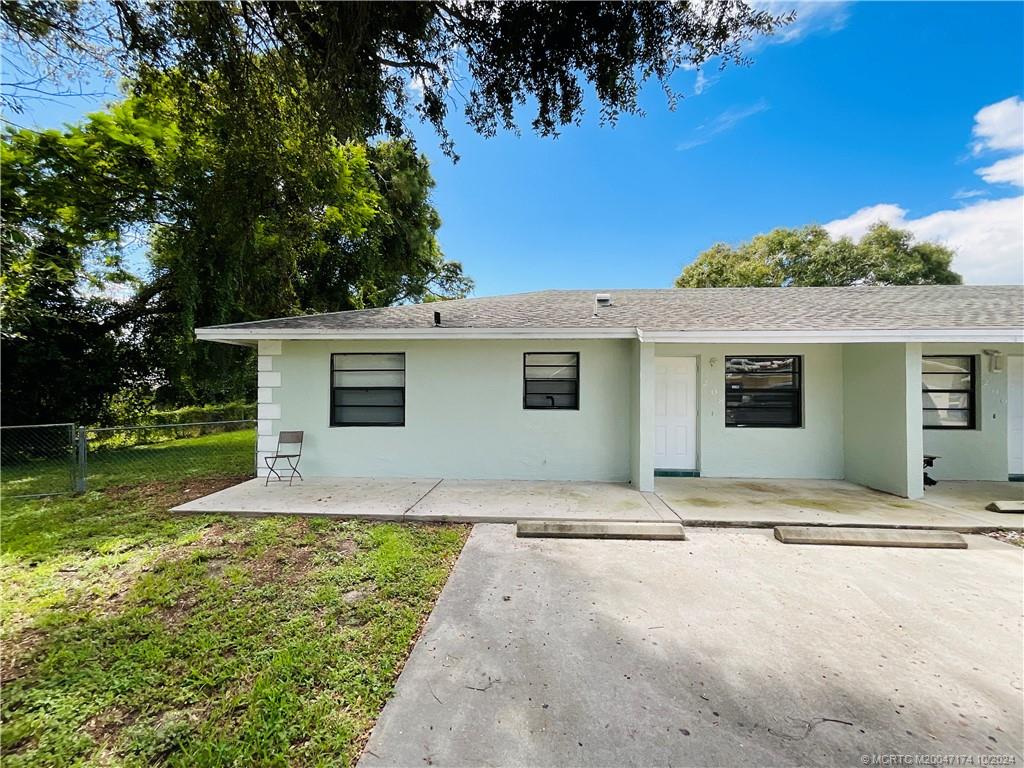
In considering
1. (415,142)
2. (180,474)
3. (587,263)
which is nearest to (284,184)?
(415,142)

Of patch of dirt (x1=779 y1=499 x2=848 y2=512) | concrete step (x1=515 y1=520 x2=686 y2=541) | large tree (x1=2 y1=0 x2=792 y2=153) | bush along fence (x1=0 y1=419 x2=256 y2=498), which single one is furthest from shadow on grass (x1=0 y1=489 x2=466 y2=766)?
large tree (x1=2 y1=0 x2=792 y2=153)

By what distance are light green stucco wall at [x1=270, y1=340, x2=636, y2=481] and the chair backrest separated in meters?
0.16

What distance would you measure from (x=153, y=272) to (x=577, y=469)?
11914mm

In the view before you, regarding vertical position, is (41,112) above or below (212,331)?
above

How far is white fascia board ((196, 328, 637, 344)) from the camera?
5754 mm

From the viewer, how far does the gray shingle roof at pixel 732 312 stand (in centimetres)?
551

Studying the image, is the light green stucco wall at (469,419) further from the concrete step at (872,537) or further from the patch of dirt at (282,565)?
the patch of dirt at (282,565)

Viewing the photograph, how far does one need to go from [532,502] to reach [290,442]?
4199mm

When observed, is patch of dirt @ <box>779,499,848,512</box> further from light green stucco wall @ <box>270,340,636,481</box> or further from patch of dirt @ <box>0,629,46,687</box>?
patch of dirt @ <box>0,629,46,687</box>

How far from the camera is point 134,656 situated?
2344 millimetres

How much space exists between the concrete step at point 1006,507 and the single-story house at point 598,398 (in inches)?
46.7

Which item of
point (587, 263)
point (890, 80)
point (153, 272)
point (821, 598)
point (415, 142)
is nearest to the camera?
point (821, 598)

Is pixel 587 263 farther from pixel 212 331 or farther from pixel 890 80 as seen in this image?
pixel 212 331

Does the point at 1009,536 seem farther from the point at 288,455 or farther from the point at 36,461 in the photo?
the point at 36,461
